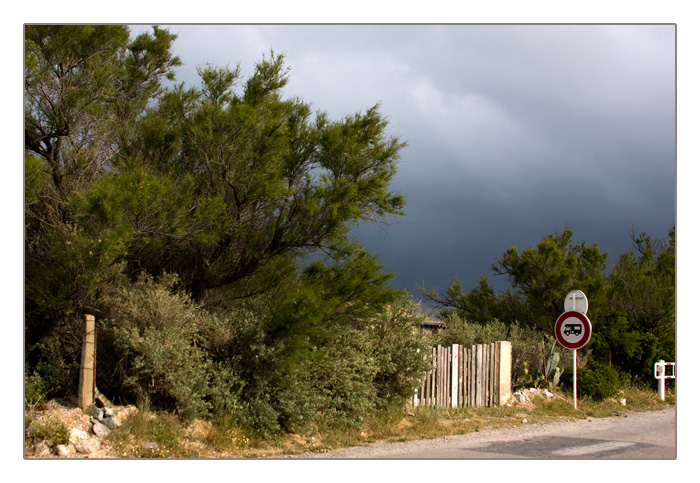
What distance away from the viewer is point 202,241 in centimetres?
1002

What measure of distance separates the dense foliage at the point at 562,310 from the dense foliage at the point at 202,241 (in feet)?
20.7

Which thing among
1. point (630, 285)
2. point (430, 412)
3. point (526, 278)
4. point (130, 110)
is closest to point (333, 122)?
point (130, 110)

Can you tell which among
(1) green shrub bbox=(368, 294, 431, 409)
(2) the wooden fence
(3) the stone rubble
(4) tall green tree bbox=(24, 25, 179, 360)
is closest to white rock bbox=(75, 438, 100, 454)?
(3) the stone rubble

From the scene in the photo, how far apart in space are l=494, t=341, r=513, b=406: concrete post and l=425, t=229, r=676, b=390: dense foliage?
1.36 metres

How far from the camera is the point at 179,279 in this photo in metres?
10.5

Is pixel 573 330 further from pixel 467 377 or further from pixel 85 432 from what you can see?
pixel 85 432

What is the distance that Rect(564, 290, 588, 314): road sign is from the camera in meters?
14.1

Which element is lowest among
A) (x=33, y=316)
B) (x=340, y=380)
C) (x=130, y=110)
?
(x=340, y=380)

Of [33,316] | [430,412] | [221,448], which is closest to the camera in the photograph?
[221,448]

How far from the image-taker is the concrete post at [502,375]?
574 inches

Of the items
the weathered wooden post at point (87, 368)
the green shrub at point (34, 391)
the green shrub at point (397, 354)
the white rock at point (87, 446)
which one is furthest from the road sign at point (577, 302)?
the green shrub at point (34, 391)

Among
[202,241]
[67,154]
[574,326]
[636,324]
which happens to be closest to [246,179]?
[202,241]

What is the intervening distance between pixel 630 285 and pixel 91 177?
1756 cm

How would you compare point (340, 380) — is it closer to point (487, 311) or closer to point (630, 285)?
point (487, 311)
